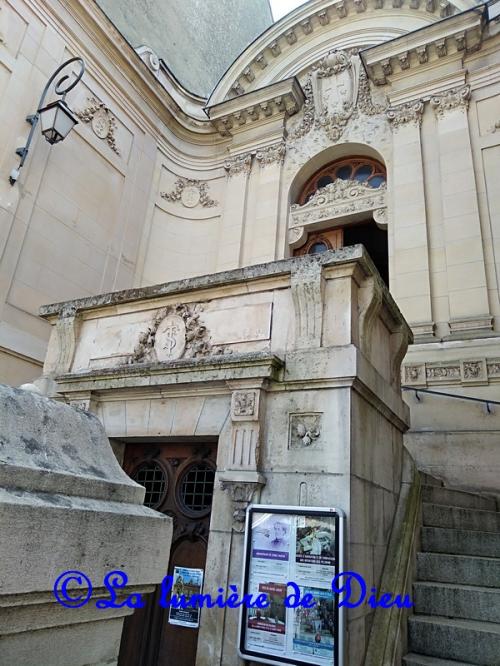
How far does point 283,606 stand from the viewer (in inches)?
149

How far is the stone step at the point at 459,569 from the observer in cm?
470

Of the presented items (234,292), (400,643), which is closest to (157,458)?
(234,292)

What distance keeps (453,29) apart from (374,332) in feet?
33.4

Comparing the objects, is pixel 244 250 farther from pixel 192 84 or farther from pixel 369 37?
pixel 192 84

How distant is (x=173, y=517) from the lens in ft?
16.6

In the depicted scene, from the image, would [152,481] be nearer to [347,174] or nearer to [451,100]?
[347,174]

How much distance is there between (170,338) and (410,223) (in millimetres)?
7761

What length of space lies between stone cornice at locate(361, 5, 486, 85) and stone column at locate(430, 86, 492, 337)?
1025 millimetres

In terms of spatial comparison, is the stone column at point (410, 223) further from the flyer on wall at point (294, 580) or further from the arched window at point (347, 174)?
the flyer on wall at point (294, 580)

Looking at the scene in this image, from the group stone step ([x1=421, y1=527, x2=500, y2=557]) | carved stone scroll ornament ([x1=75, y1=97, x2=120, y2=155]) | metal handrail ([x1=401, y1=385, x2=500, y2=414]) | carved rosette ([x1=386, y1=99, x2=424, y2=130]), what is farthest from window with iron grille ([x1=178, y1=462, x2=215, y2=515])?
carved stone scroll ornament ([x1=75, y1=97, x2=120, y2=155])

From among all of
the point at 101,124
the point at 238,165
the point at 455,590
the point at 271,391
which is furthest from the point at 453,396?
the point at 101,124

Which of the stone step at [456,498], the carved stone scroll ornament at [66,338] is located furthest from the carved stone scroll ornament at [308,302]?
the carved stone scroll ornament at [66,338]

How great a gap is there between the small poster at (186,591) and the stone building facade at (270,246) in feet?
0.92

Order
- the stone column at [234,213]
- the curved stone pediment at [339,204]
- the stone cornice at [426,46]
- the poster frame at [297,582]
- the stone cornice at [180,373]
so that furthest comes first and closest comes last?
the stone column at [234,213] < the curved stone pediment at [339,204] < the stone cornice at [426,46] < the stone cornice at [180,373] < the poster frame at [297,582]
